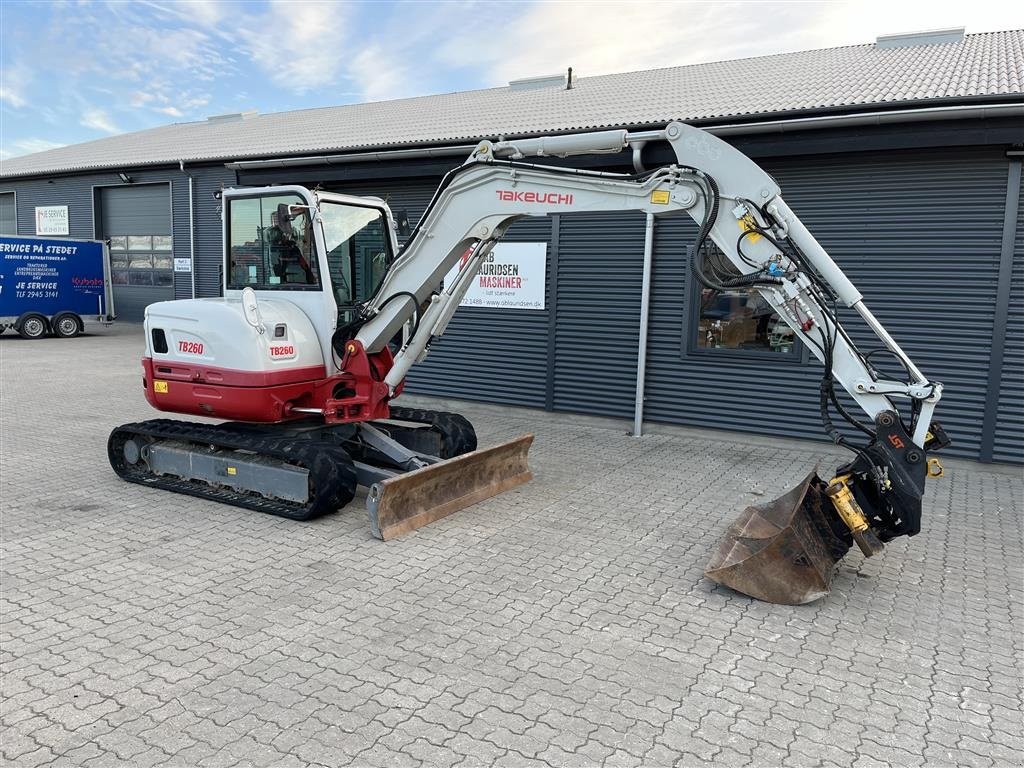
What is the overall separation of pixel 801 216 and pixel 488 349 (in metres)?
Result: 4.55

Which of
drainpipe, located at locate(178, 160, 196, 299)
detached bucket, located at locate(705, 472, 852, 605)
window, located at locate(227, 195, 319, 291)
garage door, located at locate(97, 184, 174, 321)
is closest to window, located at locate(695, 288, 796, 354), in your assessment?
detached bucket, located at locate(705, 472, 852, 605)

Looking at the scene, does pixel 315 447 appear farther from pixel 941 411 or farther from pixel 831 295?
pixel 941 411

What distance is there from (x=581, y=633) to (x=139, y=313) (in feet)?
66.7

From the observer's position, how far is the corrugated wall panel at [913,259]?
7758 millimetres

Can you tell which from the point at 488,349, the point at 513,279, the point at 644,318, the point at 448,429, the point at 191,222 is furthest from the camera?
the point at 191,222

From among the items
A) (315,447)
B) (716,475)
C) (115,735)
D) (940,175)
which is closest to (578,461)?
(716,475)

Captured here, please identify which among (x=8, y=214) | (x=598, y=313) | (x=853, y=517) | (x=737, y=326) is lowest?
(x=853, y=517)

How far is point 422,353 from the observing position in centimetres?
669

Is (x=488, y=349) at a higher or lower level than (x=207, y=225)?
lower

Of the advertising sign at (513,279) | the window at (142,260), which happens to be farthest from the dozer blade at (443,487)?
the window at (142,260)

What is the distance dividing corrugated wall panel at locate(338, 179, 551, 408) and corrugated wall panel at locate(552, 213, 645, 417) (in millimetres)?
300

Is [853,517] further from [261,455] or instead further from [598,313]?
[598,313]

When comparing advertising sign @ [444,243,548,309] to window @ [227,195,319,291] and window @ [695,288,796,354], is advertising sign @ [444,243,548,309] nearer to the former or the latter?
window @ [695,288,796,354]

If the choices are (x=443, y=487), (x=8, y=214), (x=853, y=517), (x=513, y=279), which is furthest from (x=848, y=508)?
(x=8, y=214)
